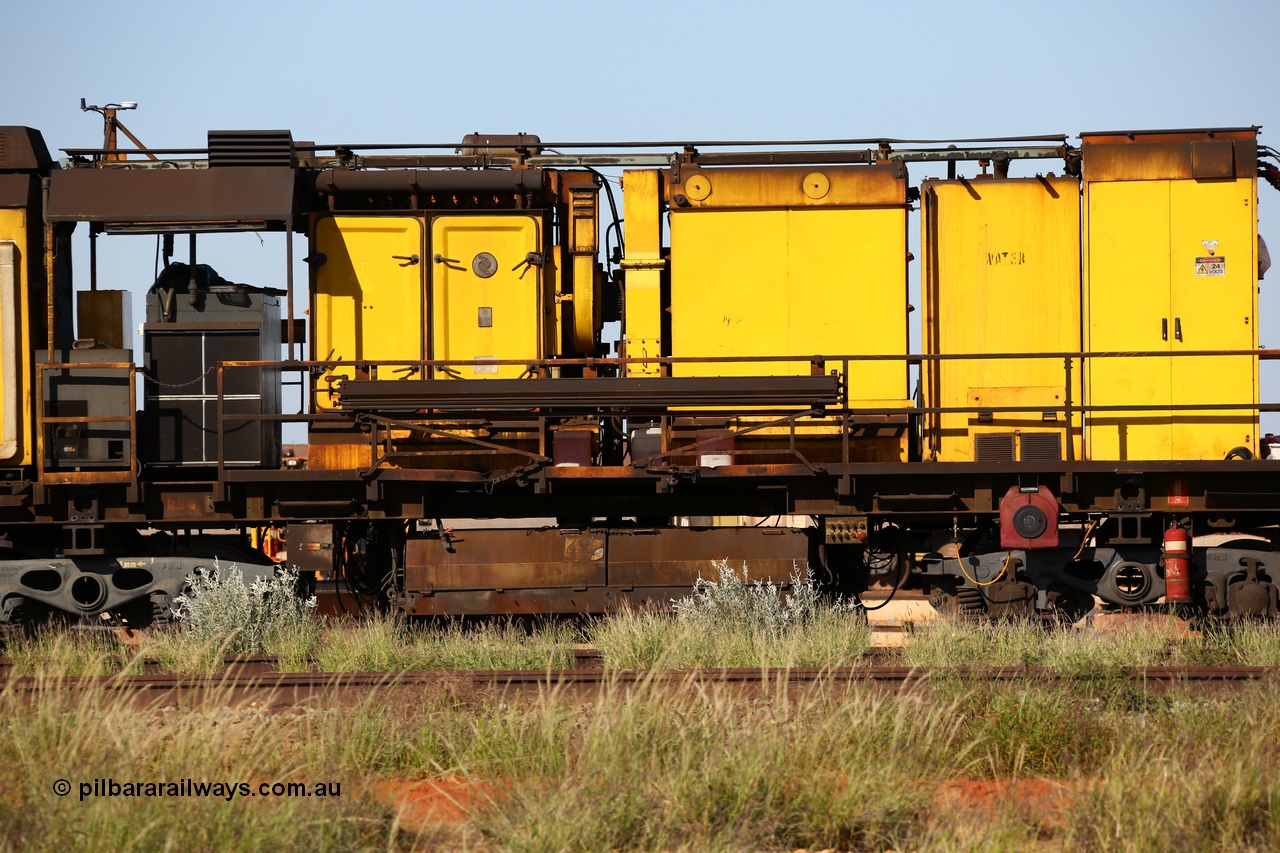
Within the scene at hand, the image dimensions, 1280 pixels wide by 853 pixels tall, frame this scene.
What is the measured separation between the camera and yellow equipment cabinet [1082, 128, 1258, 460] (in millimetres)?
10523

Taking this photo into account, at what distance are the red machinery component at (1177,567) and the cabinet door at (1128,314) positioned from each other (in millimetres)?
760

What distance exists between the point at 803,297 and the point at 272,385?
492 cm

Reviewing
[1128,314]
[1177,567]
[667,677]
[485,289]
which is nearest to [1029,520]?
[1177,567]

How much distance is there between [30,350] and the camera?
10625 mm

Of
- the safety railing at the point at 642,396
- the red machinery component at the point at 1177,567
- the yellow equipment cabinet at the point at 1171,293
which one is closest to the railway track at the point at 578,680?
the red machinery component at the point at 1177,567

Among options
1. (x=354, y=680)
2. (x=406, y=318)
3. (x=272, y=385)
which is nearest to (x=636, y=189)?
(x=406, y=318)

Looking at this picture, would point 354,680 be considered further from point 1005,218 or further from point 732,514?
point 1005,218

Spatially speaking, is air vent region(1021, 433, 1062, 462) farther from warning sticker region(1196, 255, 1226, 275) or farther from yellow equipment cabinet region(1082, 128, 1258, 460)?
warning sticker region(1196, 255, 1226, 275)

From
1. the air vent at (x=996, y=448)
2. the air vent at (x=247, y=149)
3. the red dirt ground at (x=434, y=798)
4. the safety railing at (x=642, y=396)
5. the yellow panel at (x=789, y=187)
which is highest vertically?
the air vent at (x=247, y=149)

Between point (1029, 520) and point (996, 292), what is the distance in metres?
2.12

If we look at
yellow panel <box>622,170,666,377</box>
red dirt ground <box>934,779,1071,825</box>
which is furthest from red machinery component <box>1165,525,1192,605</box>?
red dirt ground <box>934,779,1071,825</box>

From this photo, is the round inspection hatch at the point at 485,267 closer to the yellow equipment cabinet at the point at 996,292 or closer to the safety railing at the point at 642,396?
the safety railing at the point at 642,396

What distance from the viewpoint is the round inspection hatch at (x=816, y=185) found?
10828 millimetres

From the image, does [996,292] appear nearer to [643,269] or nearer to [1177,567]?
[1177,567]
